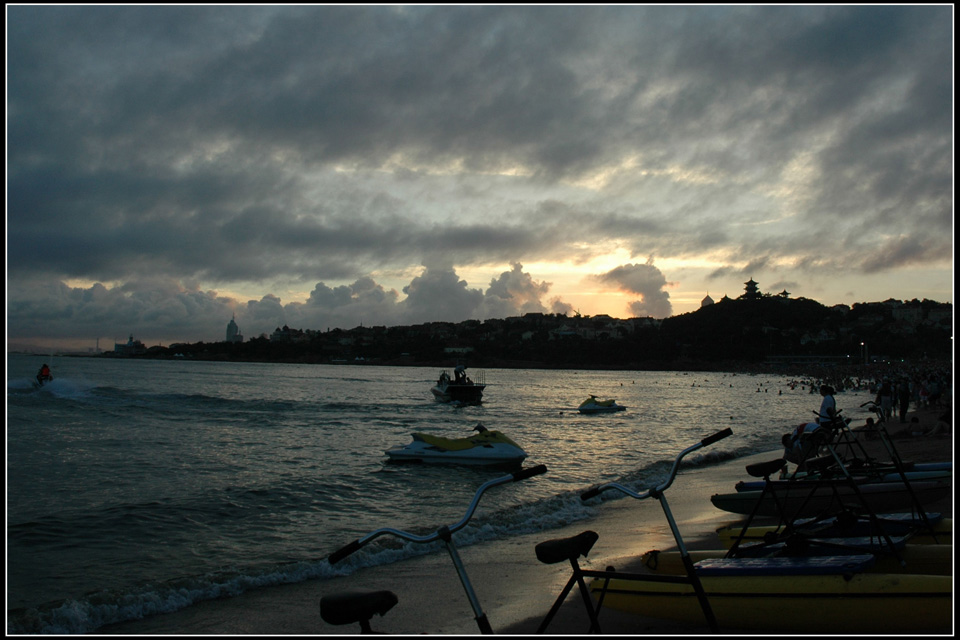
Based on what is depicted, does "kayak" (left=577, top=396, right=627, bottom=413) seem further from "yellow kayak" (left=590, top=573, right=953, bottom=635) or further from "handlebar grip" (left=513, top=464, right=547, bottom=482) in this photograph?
"handlebar grip" (left=513, top=464, right=547, bottom=482)

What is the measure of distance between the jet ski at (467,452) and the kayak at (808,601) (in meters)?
11.5

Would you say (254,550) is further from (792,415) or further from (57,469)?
(792,415)

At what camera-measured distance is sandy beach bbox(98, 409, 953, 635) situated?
19.8 ft

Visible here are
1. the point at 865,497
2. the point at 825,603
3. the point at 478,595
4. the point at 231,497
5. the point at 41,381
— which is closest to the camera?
the point at 825,603

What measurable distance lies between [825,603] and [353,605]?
12.8 feet

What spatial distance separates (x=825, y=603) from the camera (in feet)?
15.9

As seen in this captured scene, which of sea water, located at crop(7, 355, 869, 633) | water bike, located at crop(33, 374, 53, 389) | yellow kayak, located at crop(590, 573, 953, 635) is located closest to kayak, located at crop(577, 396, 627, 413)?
sea water, located at crop(7, 355, 869, 633)

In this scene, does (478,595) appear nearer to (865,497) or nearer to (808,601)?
(808,601)

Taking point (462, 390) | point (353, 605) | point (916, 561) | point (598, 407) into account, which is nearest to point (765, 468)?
point (916, 561)

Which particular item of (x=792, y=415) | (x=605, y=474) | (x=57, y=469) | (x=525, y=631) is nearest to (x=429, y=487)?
(x=605, y=474)

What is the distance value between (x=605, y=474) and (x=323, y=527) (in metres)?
8.36

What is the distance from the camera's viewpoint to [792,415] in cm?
3850

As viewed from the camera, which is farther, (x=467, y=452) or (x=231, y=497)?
(x=467, y=452)

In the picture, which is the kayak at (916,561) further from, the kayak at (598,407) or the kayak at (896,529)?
the kayak at (598,407)
